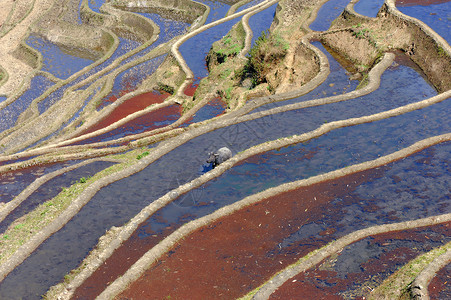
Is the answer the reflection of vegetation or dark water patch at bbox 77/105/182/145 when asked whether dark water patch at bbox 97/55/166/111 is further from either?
the reflection of vegetation

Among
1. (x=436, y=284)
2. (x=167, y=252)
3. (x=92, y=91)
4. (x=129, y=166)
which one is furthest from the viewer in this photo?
(x=92, y=91)

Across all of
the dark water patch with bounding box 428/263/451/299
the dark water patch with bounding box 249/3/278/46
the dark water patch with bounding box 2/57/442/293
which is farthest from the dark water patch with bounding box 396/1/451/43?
the dark water patch with bounding box 428/263/451/299

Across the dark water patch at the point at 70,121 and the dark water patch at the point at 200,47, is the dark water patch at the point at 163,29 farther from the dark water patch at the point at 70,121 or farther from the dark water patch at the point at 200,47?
the dark water patch at the point at 70,121

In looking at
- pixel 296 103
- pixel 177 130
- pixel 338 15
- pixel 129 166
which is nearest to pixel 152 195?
pixel 129 166

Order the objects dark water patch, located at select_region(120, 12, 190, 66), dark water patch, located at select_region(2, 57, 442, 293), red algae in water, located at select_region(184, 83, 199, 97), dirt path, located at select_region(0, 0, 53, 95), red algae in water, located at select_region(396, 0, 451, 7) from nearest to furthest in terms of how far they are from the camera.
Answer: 1. dark water patch, located at select_region(2, 57, 442, 293)
2. red algae in water, located at select_region(184, 83, 199, 97)
3. red algae in water, located at select_region(396, 0, 451, 7)
4. dirt path, located at select_region(0, 0, 53, 95)
5. dark water patch, located at select_region(120, 12, 190, 66)

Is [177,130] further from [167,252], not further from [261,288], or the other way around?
[261,288]

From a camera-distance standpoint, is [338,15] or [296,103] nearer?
[296,103]

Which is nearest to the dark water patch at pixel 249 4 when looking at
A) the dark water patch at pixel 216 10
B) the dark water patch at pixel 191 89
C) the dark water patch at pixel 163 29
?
the dark water patch at pixel 216 10
